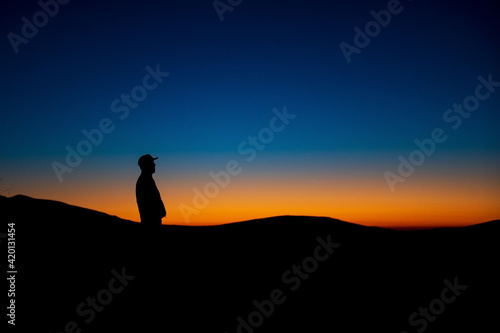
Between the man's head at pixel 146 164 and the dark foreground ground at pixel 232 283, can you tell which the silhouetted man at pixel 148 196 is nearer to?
the man's head at pixel 146 164

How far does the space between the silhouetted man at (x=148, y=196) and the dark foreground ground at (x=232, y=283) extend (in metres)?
0.34

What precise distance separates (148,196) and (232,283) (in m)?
2.61

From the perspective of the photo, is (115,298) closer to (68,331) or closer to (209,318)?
(68,331)

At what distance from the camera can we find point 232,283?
7.28 m

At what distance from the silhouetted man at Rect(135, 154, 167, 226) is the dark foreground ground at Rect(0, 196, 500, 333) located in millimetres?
343

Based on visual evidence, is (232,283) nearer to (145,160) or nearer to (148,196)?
(148,196)

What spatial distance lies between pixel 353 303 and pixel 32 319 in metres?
5.41

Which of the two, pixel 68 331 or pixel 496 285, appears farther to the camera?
pixel 496 285


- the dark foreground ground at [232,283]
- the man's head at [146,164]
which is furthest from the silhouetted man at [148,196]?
the dark foreground ground at [232,283]

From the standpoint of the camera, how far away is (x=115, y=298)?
6.25m

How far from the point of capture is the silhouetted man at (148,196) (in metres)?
7.96

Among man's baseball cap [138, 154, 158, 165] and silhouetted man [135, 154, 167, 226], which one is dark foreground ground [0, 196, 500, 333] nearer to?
silhouetted man [135, 154, 167, 226]

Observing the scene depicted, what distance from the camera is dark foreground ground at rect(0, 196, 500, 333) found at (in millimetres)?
5883

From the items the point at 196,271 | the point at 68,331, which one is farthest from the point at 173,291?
the point at 68,331
